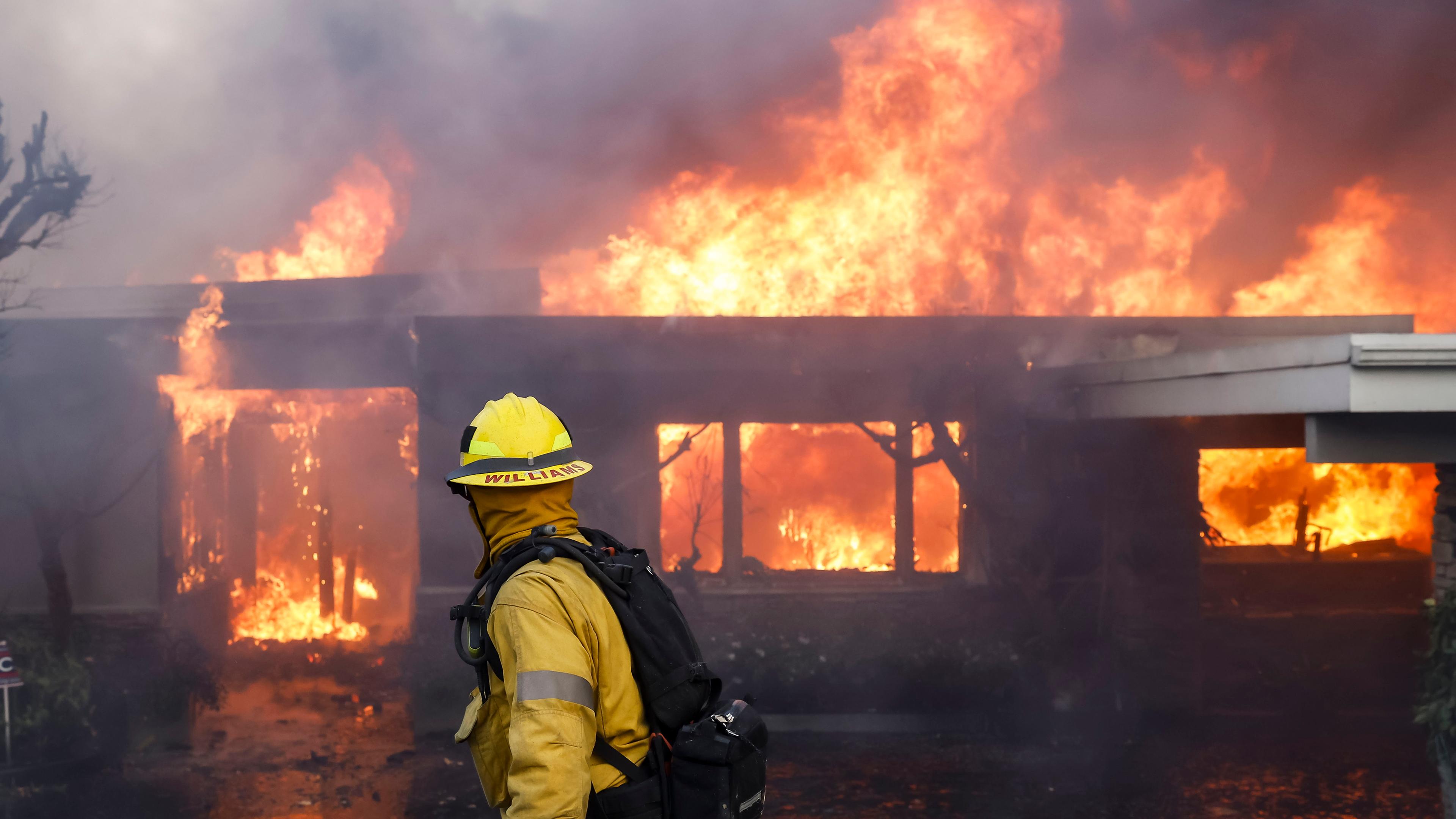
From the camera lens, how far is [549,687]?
1777mm

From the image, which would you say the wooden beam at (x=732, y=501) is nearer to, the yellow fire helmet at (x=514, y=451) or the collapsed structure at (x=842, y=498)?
the collapsed structure at (x=842, y=498)

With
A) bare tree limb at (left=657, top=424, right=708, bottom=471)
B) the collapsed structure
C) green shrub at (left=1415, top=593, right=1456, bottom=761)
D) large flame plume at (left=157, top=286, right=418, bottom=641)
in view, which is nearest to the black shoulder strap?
green shrub at (left=1415, top=593, right=1456, bottom=761)

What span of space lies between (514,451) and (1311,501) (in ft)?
34.5

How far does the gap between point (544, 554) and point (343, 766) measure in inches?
255

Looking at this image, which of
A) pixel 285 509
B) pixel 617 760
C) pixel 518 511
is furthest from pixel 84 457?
pixel 617 760

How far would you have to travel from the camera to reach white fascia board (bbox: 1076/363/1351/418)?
4.46 m

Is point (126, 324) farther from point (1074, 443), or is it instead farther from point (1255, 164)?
point (1255, 164)

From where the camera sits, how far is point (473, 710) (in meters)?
2.06

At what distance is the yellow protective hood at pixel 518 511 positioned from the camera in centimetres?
209

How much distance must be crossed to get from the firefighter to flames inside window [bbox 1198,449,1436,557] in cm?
937

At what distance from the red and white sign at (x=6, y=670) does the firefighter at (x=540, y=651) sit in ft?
22.1

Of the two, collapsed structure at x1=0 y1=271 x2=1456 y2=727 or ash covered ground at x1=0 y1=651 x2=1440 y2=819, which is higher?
collapsed structure at x1=0 y1=271 x2=1456 y2=727

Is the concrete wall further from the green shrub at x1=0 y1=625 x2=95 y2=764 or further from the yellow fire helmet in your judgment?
the yellow fire helmet

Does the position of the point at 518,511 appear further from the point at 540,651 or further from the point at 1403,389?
the point at 1403,389
